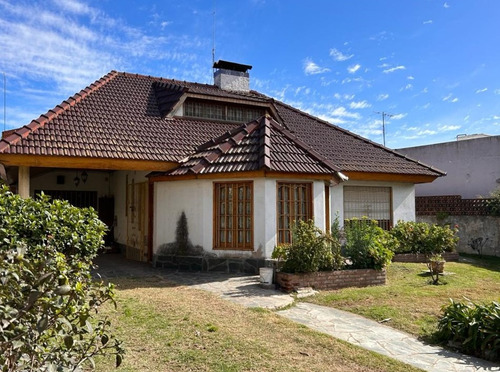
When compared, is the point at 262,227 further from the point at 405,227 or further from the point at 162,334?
the point at 405,227

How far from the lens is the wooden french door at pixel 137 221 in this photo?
13992 mm

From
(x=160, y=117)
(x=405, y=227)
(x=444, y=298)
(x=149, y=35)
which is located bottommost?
(x=444, y=298)

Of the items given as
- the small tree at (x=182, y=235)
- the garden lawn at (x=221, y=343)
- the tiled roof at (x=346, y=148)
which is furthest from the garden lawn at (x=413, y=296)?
the small tree at (x=182, y=235)

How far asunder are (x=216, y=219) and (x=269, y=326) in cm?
551

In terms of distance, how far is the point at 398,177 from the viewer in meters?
15.9

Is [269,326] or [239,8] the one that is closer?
[269,326]

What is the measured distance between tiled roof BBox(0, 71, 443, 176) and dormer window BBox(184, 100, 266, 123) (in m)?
0.35

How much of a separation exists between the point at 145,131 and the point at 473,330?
10.6m

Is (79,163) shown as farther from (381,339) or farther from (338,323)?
(381,339)

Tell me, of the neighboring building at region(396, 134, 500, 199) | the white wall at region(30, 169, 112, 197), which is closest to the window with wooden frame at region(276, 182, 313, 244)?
the white wall at region(30, 169, 112, 197)

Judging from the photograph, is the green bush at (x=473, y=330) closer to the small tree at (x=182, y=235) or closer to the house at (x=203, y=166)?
the house at (x=203, y=166)

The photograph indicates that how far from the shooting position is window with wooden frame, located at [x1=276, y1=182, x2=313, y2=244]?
37.2ft

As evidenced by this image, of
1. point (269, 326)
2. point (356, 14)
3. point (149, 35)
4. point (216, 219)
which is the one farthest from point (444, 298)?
point (149, 35)

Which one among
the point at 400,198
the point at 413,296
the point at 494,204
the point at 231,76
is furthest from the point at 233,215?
the point at 494,204
